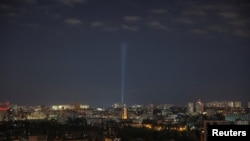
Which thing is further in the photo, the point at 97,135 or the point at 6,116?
the point at 6,116

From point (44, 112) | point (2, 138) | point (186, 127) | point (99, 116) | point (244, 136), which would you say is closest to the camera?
point (244, 136)

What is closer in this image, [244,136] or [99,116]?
[244,136]

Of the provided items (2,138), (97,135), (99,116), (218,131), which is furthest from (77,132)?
(218,131)

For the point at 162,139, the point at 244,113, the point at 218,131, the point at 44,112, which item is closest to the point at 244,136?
the point at 218,131

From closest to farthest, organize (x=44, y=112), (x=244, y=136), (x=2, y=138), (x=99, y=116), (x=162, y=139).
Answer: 1. (x=244, y=136)
2. (x=2, y=138)
3. (x=162, y=139)
4. (x=44, y=112)
5. (x=99, y=116)

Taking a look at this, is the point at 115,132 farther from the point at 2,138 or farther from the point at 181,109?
the point at 181,109

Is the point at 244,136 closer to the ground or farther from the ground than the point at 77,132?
farther from the ground

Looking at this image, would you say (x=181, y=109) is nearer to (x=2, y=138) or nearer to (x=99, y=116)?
(x=99, y=116)

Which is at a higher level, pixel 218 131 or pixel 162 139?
pixel 218 131

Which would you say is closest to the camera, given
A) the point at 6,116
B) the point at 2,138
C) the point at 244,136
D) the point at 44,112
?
the point at 244,136
